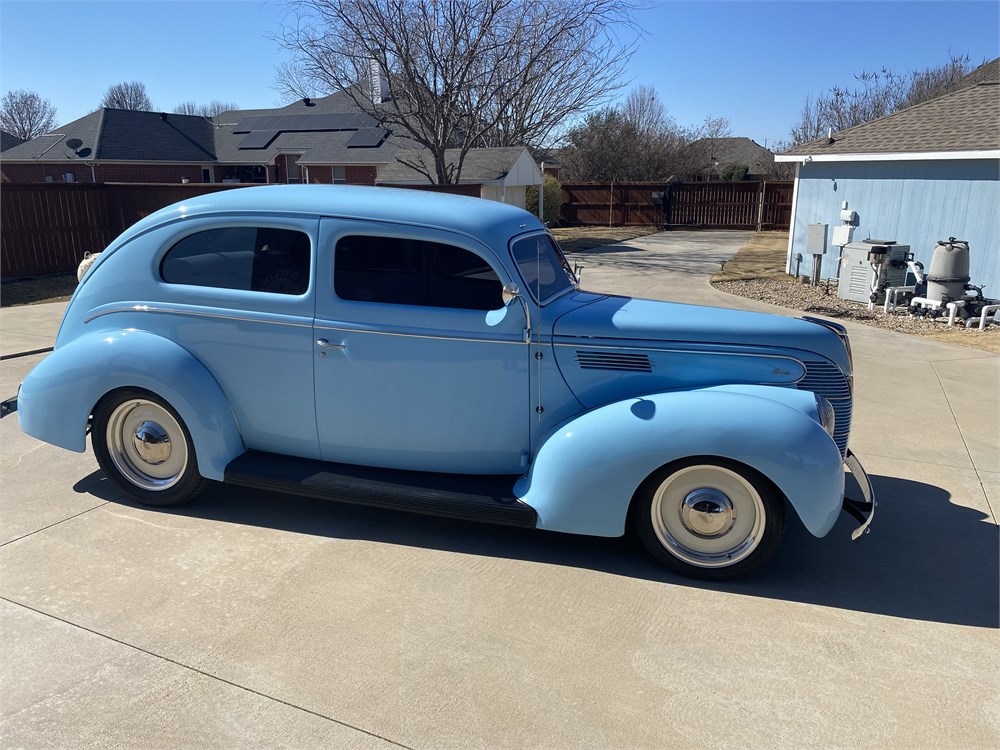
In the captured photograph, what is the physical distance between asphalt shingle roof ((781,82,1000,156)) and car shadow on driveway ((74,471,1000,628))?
9100 mm

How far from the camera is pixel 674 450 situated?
3.52 m

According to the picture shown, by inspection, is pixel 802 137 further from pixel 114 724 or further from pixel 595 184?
pixel 114 724

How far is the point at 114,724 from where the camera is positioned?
2.69 metres

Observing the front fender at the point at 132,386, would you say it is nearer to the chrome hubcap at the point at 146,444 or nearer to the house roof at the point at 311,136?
the chrome hubcap at the point at 146,444

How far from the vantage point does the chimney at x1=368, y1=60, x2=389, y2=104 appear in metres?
19.2

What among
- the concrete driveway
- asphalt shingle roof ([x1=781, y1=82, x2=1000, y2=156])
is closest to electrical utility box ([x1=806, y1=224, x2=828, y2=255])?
asphalt shingle roof ([x1=781, y1=82, x2=1000, y2=156])

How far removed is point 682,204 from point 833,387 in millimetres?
27065

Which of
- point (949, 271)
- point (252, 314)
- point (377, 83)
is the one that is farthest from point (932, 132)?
point (377, 83)

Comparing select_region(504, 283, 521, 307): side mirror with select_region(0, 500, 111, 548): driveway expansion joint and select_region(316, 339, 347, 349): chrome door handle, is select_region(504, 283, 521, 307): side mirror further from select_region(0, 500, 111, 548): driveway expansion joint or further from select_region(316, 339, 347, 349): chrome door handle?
select_region(0, 500, 111, 548): driveway expansion joint

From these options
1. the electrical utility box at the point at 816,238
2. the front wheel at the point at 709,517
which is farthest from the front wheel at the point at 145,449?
the electrical utility box at the point at 816,238

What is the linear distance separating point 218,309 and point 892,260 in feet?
37.1

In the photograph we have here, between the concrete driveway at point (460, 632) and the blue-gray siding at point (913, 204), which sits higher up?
the blue-gray siding at point (913, 204)

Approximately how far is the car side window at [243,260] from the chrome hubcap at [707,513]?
240 centimetres

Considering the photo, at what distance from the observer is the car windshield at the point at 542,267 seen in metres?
4.05
